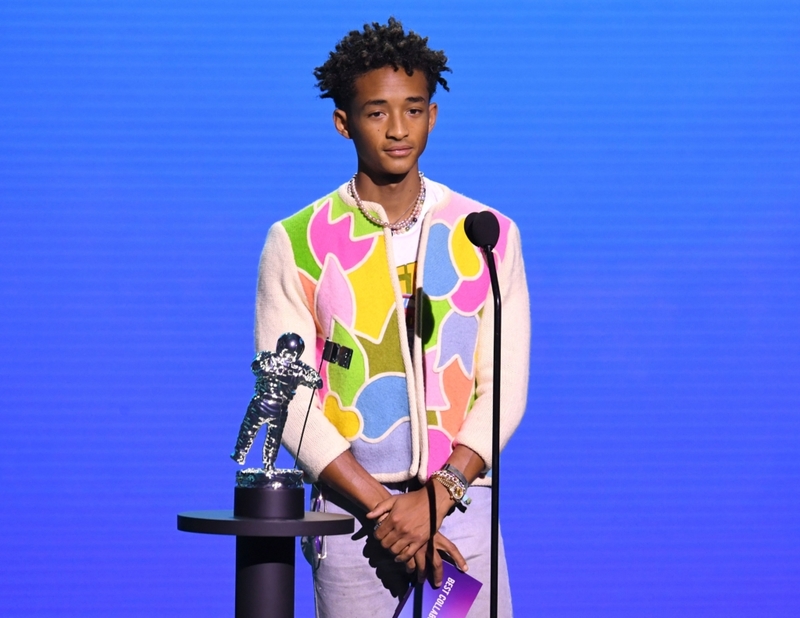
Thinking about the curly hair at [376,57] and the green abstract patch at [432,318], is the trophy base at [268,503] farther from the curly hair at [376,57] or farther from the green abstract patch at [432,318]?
the curly hair at [376,57]

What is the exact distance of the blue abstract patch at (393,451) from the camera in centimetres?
243

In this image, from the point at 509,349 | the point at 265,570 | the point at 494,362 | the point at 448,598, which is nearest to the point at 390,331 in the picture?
the point at 509,349

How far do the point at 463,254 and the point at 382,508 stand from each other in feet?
1.62

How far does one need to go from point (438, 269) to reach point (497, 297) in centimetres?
32

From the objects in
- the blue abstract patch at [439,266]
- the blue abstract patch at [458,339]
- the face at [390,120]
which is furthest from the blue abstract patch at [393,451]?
the face at [390,120]

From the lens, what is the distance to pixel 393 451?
243cm

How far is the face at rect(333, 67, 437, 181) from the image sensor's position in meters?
2.48

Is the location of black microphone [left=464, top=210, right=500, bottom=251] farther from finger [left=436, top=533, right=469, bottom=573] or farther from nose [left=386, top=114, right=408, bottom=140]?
finger [left=436, top=533, right=469, bottom=573]

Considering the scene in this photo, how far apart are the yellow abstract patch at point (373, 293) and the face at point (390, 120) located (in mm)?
160

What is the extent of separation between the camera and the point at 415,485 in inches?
96.0

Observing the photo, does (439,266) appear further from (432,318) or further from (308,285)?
(308,285)

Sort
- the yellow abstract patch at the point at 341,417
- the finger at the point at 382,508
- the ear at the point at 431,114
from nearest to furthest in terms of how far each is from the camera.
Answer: the finger at the point at 382,508 → the yellow abstract patch at the point at 341,417 → the ear at the point at 431,114

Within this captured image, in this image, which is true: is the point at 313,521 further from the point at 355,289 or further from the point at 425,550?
the point at 355,289

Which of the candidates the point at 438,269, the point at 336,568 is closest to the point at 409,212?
the point at 438,269
